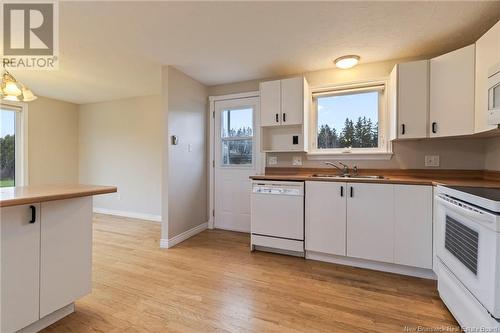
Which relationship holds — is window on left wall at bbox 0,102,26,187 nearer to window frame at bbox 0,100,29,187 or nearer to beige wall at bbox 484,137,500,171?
window frame at bbox 0,100,29,187

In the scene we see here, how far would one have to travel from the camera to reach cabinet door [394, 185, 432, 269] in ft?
6.97

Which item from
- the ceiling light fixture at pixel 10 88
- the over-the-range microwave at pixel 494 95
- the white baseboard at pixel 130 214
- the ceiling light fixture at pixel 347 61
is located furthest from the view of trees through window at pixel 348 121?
the ceiling light fixture at pixel 10 88

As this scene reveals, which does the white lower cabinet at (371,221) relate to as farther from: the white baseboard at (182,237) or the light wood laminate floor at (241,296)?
the white baseboard at (182,237)

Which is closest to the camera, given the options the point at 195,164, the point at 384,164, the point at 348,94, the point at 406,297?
the point at 406,297

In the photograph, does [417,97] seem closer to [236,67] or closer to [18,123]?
[236,67]

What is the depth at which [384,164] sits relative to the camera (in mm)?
2826

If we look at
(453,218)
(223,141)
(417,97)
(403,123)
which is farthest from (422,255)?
(223,141)

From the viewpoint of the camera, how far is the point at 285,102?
2.98m

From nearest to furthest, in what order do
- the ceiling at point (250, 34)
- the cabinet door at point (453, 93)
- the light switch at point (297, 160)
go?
the ceiling at point (250, 34) → the cabinet door at point (453, 93) → the light switch at point (297, 160)

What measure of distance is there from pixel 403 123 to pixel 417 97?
291 mm

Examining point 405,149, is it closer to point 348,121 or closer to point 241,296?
point 348,121

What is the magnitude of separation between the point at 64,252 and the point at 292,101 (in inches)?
107

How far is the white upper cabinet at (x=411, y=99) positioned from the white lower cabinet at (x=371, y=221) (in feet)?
2.16

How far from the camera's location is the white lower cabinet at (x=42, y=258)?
1.25 metres
